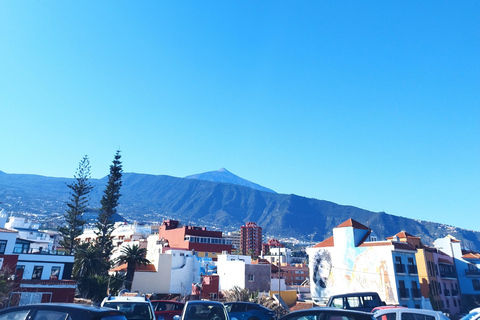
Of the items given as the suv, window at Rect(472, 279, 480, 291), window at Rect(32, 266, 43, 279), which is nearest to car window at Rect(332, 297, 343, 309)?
the suv

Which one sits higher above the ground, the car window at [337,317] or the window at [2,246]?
the window at [2,246]

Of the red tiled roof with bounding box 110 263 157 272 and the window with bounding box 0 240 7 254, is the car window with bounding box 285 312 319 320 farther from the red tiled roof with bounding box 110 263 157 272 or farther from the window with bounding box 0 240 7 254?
the red tiled roof with bounding box 110 263 157 272

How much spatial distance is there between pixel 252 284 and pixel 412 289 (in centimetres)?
2271

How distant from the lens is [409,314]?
10055 mm

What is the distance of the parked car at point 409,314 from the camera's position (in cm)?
986

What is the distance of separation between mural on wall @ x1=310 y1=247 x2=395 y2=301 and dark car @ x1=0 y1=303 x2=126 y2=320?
45391 mm

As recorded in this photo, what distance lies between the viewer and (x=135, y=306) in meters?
10.2

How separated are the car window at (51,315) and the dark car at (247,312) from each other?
1008cm

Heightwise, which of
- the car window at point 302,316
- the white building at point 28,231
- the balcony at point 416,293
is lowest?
the balcony at point 416,293

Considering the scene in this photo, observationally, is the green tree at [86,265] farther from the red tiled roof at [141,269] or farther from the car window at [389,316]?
the car window at [389,316]

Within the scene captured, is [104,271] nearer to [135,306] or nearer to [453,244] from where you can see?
[135,306]

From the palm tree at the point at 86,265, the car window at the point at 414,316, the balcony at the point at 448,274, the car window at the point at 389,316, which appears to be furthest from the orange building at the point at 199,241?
the car window at the point at 414,316

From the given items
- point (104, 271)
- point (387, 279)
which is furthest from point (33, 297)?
point (387, 279)

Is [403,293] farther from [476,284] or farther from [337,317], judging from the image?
[337,317]
